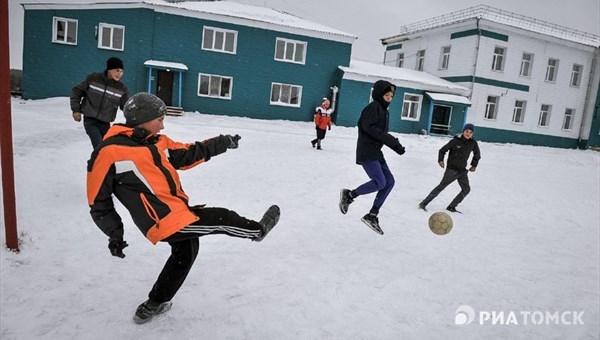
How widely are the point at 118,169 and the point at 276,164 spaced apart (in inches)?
299

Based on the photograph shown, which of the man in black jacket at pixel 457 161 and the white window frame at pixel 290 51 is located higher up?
the white window frame at pixel 290 51

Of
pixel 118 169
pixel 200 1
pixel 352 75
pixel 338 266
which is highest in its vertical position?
pixel 200 1

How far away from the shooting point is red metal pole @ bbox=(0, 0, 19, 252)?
3.31 meters

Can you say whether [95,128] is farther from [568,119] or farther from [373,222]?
[568,119]

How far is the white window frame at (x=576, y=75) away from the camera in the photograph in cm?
2935

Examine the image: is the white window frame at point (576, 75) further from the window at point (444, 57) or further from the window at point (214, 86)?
the window at point (214, 86)

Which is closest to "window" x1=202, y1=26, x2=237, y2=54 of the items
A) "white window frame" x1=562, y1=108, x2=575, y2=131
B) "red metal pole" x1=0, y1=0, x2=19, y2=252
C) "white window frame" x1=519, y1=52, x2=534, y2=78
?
"red metal pole" x1=0, y1=0, x2=19, y2=252

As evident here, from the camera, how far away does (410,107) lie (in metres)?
26.3

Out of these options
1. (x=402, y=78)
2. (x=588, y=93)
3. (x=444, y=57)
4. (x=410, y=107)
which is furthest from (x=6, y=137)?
(x=588, y=93)

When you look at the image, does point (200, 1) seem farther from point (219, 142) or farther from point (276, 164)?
point (219, 142)

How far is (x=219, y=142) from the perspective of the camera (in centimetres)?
305

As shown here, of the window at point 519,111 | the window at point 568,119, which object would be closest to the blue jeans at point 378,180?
the window at point 519,111

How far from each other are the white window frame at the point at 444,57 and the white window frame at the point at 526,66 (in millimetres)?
5249

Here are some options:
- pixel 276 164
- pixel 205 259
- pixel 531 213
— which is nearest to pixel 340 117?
pixel 276 164
